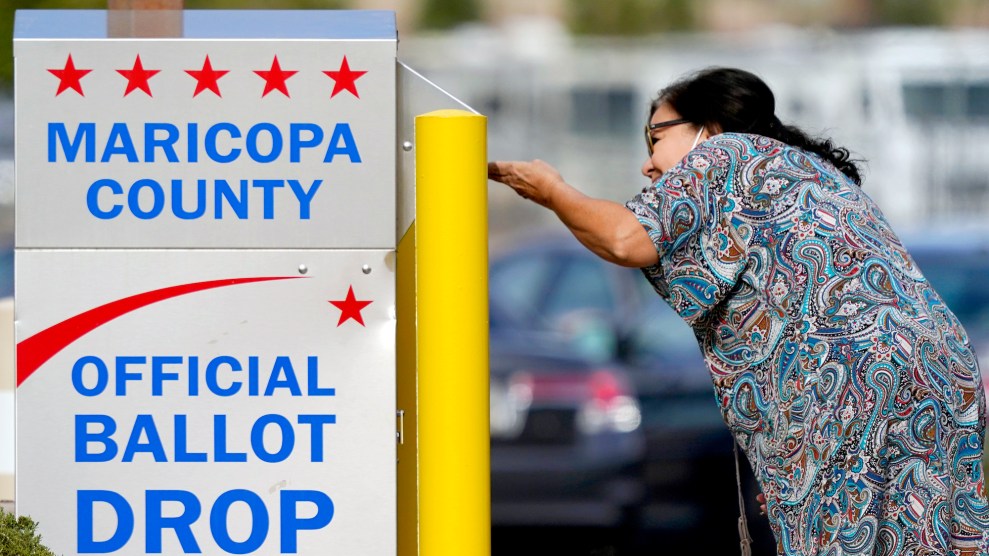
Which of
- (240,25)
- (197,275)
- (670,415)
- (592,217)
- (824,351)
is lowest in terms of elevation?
(670,415)

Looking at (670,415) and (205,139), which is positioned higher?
(205,139)

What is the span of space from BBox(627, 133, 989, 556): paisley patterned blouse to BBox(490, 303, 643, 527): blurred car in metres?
3.91

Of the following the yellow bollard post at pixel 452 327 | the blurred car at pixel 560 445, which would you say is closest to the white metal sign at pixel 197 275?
the yellow bollard post at pixel 452 327

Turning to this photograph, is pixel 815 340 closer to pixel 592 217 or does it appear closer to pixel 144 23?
pixel 592 217

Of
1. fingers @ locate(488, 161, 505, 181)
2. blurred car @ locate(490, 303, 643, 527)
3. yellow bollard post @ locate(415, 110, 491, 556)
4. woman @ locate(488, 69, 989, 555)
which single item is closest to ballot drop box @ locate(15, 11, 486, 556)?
yellow bollard post @ locate(415, 110, 491, 556)

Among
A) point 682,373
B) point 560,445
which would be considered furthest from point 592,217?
point 682,373

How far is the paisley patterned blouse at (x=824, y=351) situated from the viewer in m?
3.09

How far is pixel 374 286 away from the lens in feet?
10.4

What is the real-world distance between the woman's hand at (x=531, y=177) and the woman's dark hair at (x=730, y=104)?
0.39 m

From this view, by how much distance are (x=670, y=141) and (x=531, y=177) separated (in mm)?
386

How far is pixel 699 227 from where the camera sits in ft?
10.4

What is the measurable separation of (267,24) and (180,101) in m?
0.27

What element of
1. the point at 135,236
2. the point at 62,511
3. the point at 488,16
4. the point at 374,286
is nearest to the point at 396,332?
Result: the point at 374,286

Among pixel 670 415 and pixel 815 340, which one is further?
pixel 670 415
